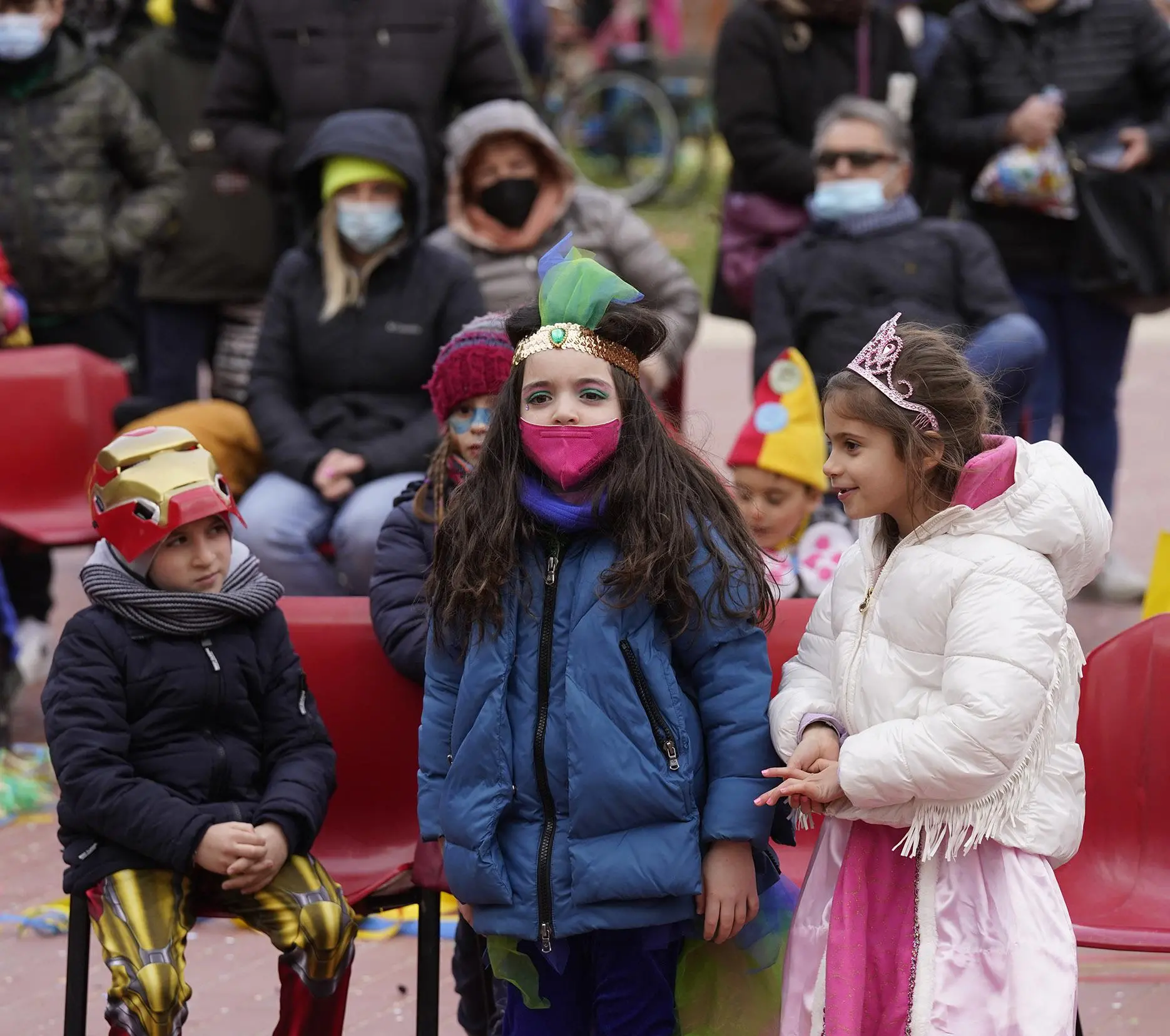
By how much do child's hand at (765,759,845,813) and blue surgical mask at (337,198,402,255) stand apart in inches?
109

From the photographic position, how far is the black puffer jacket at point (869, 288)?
562 centimetres

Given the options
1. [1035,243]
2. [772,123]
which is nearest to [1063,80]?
[1035,243]

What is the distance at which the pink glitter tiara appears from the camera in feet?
9.68

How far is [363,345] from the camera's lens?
5289 mm

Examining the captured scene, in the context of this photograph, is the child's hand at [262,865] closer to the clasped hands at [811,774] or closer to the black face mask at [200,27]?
the clasped hands at [811,774]

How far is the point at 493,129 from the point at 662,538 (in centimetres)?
299

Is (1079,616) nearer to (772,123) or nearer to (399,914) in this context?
(772,123)

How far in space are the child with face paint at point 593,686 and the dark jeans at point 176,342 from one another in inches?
154

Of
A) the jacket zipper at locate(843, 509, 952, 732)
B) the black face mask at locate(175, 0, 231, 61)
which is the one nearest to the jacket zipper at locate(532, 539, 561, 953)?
the jacket zipper at locate(843, 509, 952, 732)

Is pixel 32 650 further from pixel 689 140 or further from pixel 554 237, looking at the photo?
pixel 689 140

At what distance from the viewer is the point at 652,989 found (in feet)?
10.4

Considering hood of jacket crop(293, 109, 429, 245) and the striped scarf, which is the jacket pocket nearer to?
the striped scarf

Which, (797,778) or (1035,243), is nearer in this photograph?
(797,778)

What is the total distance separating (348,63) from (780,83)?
4.87 ft
